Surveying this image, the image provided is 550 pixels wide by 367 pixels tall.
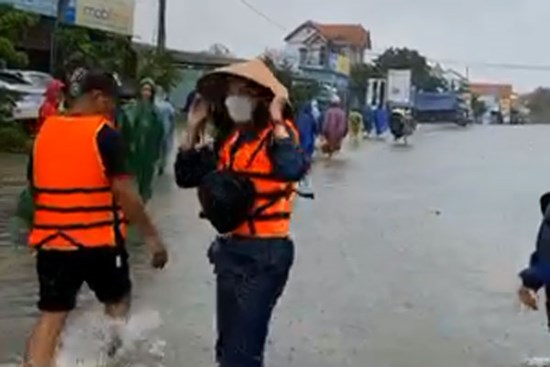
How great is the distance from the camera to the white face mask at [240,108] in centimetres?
525

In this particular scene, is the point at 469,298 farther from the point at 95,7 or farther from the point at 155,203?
the point at 95,7

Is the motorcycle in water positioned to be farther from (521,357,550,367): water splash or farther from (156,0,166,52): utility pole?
(521,357,550,367): water splash

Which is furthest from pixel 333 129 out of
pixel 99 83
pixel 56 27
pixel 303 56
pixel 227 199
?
pixel 303 56

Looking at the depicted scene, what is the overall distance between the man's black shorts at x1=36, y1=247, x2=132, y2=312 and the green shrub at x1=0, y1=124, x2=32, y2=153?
60.7 feet

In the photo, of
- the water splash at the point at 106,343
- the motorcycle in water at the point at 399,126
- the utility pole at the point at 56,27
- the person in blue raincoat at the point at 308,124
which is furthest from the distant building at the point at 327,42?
the water splash at the point at 106,343

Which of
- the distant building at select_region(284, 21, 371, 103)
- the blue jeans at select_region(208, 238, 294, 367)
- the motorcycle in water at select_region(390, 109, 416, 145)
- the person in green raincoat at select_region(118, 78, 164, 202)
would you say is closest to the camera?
the blue jeans at select_region(208, 238, 294, 367)

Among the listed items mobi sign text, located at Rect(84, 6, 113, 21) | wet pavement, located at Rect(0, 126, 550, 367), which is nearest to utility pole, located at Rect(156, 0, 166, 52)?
mobi sign text, located at Rect(84, 6, 113, 21)

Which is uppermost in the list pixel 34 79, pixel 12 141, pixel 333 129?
pixel 34 79

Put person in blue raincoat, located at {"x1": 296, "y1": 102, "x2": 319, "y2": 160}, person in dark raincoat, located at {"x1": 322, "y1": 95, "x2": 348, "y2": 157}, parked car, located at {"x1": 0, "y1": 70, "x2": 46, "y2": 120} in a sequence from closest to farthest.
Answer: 1. person in blue raincoat, located at {"x1": 296, "y1": 102, "x2": 319, "y2": 160}
2. parked car, located at {"x1": 0, "y1": 70, "x2": 46, "y2": 120}
3. person in dark raincoat, located at {"x1": 322, "y1": 95, "x2": 348, "y2": 157}

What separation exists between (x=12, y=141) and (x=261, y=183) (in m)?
20.0

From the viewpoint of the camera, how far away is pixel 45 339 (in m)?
6.00

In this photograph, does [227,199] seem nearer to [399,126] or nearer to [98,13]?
[98,13]

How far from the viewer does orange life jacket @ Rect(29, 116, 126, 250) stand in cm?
581

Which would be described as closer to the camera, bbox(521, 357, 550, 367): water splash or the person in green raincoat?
bbox(521, 357, 550, 367): water splash
